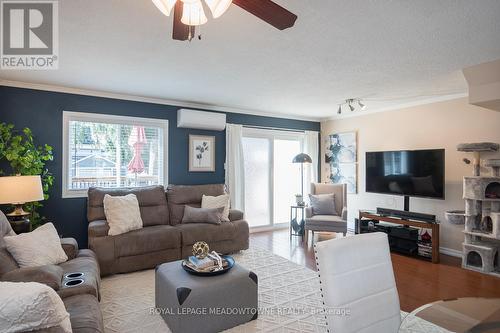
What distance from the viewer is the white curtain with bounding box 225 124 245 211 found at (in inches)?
212

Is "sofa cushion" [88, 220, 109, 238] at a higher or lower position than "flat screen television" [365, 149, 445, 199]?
lower

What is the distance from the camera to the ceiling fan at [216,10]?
4.20 feet

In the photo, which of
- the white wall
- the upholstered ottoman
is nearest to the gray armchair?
the white wall

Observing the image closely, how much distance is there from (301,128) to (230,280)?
4.68 metres

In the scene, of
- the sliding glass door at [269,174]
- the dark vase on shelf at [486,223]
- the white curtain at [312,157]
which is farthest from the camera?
the white curtain at [312,157]

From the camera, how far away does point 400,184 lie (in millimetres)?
4648

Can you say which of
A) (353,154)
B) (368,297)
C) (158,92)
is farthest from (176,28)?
(353,154)

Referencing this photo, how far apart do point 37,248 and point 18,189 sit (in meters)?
0.81

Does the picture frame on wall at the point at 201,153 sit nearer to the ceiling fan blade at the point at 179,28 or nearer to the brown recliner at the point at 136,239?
the brown recliner at the point at 136,239

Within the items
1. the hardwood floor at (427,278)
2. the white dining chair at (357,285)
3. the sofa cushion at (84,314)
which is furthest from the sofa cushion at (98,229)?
the white dining chair at (357,285)

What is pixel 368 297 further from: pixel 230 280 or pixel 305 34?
pixel 305 34

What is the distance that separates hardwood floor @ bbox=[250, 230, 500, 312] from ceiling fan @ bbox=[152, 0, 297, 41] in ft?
9.04

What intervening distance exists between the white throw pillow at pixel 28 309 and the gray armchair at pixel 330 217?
4074 millimetres

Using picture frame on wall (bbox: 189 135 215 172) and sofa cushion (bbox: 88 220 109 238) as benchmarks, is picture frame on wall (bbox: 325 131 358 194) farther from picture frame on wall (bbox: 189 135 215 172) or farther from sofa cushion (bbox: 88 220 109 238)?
sofa cushion (bbox: 88 220 109 238)
